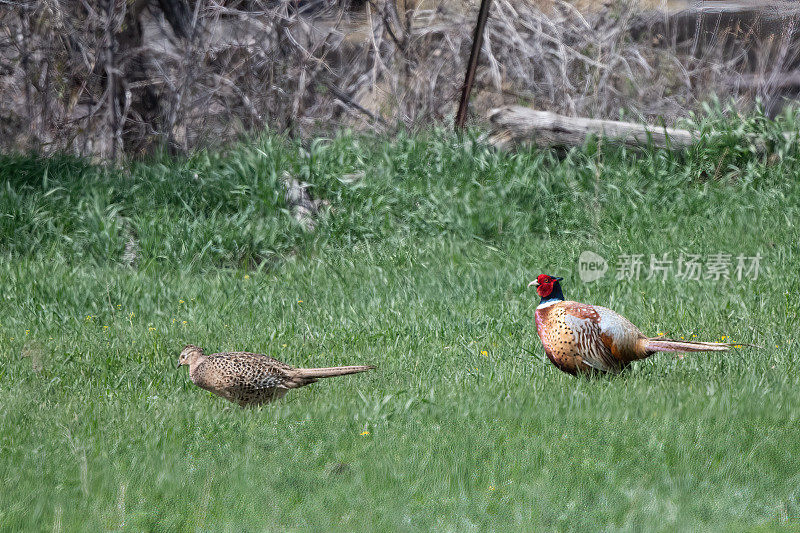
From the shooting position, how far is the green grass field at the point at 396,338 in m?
3.76

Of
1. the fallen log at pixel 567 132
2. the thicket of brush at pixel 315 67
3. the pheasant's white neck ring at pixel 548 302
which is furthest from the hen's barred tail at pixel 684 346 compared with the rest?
the thicket of brush at pixel 315 67

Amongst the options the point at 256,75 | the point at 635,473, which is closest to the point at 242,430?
the point at 635,473

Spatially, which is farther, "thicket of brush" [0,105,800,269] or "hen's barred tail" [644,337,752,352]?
"thicket of brush" [0,105,800,269]

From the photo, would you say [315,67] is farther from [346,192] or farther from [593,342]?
[593,342]

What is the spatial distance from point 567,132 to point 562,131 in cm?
6

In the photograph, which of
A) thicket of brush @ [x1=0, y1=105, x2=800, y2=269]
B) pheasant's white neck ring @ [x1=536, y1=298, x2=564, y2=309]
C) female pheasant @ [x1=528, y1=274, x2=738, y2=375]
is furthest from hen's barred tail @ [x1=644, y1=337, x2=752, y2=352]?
thicket of brush @ [x1=0, y1=105, x2=800, y2=269]

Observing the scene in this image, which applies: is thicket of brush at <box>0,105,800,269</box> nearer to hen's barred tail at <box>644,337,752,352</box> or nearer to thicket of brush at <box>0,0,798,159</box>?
thicket of brush at <box>0,0,798,159</box>

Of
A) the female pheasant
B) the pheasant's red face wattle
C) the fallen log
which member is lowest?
the fallen log

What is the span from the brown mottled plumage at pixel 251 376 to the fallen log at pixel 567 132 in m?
6.24

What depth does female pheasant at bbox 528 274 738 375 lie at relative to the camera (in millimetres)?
5199

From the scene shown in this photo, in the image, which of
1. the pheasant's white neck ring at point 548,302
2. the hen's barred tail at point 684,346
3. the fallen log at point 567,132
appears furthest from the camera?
→ the fallen log at point 567,132

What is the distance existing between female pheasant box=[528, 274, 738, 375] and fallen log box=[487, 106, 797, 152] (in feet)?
18.1

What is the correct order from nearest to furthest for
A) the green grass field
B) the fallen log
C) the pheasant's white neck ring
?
the green grass field → the pheasant's white neck ring → the fallen log

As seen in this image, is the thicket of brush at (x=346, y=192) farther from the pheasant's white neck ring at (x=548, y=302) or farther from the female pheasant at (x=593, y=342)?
the female pheasant at (x=593, y=342)
